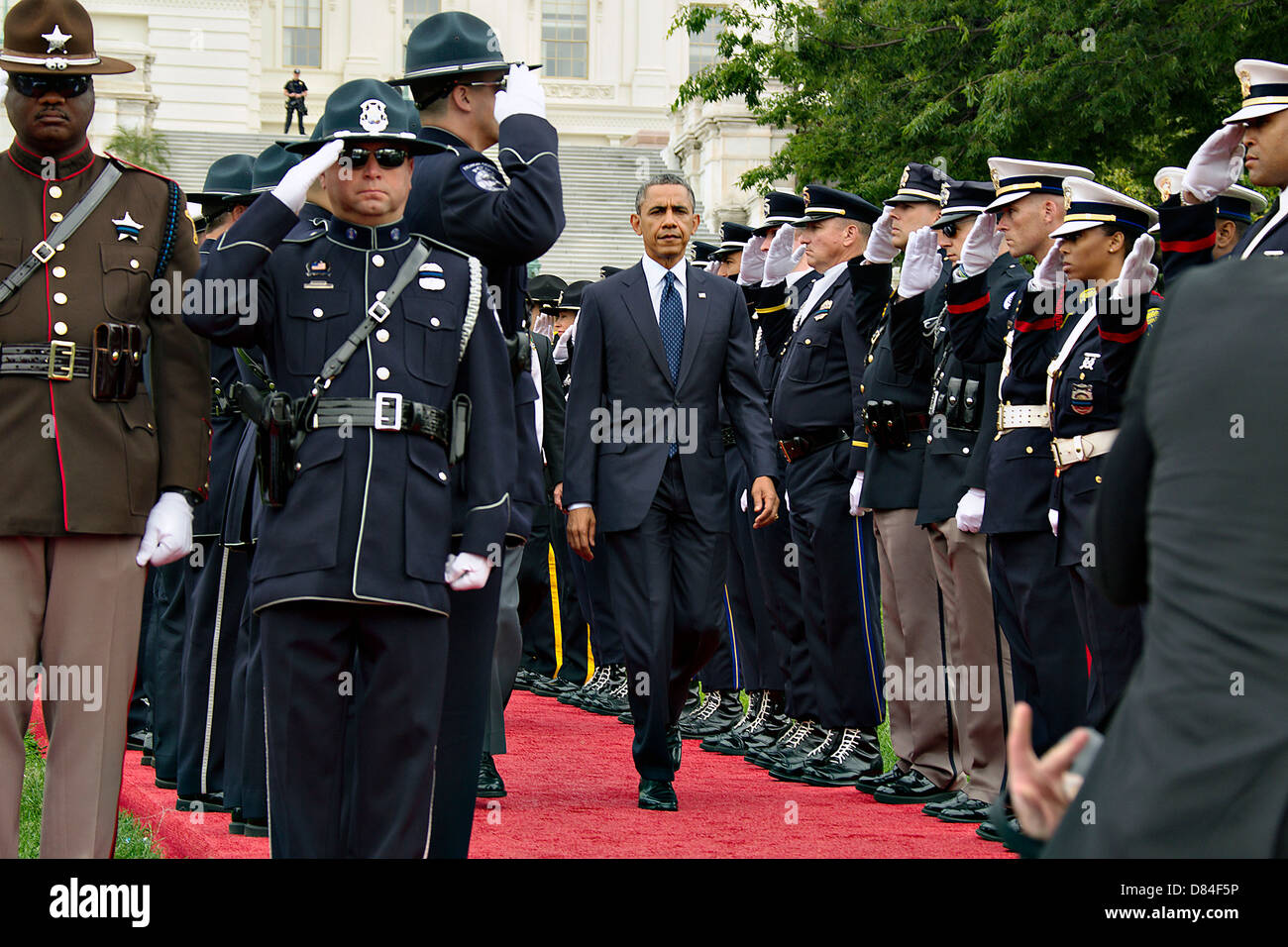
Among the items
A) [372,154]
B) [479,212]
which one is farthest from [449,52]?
[372,154]

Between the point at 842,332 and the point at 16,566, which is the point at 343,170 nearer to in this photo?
the point at 16,566

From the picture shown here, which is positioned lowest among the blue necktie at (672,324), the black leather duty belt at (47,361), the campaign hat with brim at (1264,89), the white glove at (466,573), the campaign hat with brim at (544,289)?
the white glove at (466,573)

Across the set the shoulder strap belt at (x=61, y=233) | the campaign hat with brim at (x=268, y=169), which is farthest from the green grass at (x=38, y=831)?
the campaign hat with brim at (x=268, y=169)

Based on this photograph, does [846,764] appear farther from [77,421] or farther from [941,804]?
[77,421]

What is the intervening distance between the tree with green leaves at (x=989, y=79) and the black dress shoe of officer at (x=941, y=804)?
998cm

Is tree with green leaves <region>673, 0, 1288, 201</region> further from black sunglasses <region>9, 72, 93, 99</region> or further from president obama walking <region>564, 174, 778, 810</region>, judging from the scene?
black sunglasses <region>9, 72, 93, 99</region>

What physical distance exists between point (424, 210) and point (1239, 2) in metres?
11.9

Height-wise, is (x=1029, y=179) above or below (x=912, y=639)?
above

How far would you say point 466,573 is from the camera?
4.62m

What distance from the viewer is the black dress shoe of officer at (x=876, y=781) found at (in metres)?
7.79

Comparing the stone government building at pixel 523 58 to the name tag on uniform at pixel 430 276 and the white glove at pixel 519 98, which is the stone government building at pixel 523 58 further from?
the name tag on uniform at pixel 430 276

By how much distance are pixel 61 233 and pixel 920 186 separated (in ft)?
14.2

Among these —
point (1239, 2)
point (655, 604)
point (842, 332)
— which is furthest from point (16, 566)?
point (1239, 2)

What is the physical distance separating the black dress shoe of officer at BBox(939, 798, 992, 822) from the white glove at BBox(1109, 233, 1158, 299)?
2.15 metres
